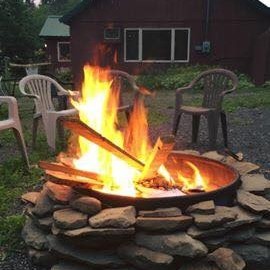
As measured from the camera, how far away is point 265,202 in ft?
10.3

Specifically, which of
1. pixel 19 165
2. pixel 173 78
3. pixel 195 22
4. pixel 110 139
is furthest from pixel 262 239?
pixel 195 22

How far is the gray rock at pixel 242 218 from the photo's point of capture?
2.90 metres

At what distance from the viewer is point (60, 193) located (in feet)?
10.8

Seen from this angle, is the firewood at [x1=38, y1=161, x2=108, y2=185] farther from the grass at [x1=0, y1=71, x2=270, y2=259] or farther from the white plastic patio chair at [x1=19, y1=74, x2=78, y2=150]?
the white plastic patio chair at [x1=19, y1=74, x2=78, y2=150]

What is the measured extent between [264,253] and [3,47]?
22995 mm

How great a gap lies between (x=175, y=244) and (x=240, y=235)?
1.49ft

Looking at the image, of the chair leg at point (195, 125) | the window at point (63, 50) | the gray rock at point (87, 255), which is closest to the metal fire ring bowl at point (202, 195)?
the gray rock at point (87, 255)

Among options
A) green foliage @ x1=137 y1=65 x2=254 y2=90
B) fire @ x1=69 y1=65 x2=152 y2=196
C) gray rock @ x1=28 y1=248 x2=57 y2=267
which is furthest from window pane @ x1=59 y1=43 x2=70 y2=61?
gray rock @ x1=28 y1=248 x2=57 y2=267

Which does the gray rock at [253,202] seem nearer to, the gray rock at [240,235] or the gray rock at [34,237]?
the gray rock at [240,235]

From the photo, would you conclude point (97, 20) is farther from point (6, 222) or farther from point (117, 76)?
point (6, 222)

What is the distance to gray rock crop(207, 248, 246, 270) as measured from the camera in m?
2.79

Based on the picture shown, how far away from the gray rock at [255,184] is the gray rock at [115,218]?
101 cm

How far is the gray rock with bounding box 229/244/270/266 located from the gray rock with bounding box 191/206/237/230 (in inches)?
8.4

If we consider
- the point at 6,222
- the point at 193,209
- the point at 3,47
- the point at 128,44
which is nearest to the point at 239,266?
the point at 193,209
